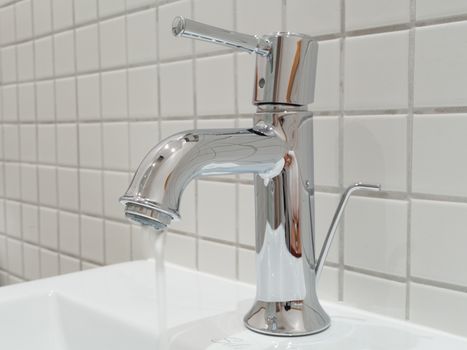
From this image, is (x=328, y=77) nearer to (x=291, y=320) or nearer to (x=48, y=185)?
(x=291, y=320)

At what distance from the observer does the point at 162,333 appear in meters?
0.47

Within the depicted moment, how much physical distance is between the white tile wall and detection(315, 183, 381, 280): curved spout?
22 millimetres

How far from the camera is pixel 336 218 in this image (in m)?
0.50

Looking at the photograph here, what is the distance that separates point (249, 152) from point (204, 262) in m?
0.29

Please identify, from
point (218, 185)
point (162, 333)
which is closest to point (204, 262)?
point (218, 185)

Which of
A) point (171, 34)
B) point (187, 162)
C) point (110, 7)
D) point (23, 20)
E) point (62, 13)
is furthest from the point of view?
point (23, 20)

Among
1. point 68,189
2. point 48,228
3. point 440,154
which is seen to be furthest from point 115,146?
point 440,154

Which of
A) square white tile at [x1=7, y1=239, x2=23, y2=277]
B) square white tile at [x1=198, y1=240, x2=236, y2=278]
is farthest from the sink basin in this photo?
square white tile at [x1=7, y1=239, x2=23, y2=277]

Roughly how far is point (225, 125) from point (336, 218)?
0.67 feet

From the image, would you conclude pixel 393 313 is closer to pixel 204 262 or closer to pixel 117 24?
pixel 204 262

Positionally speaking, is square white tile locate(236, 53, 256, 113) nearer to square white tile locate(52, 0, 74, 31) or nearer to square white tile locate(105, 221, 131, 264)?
square white tile locate(105, 221, 131, 264)

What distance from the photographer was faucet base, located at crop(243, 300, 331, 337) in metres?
0.48

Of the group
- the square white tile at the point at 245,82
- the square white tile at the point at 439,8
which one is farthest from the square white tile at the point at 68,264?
the square white tile at the point at 439,8

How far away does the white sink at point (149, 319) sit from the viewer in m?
0.47
